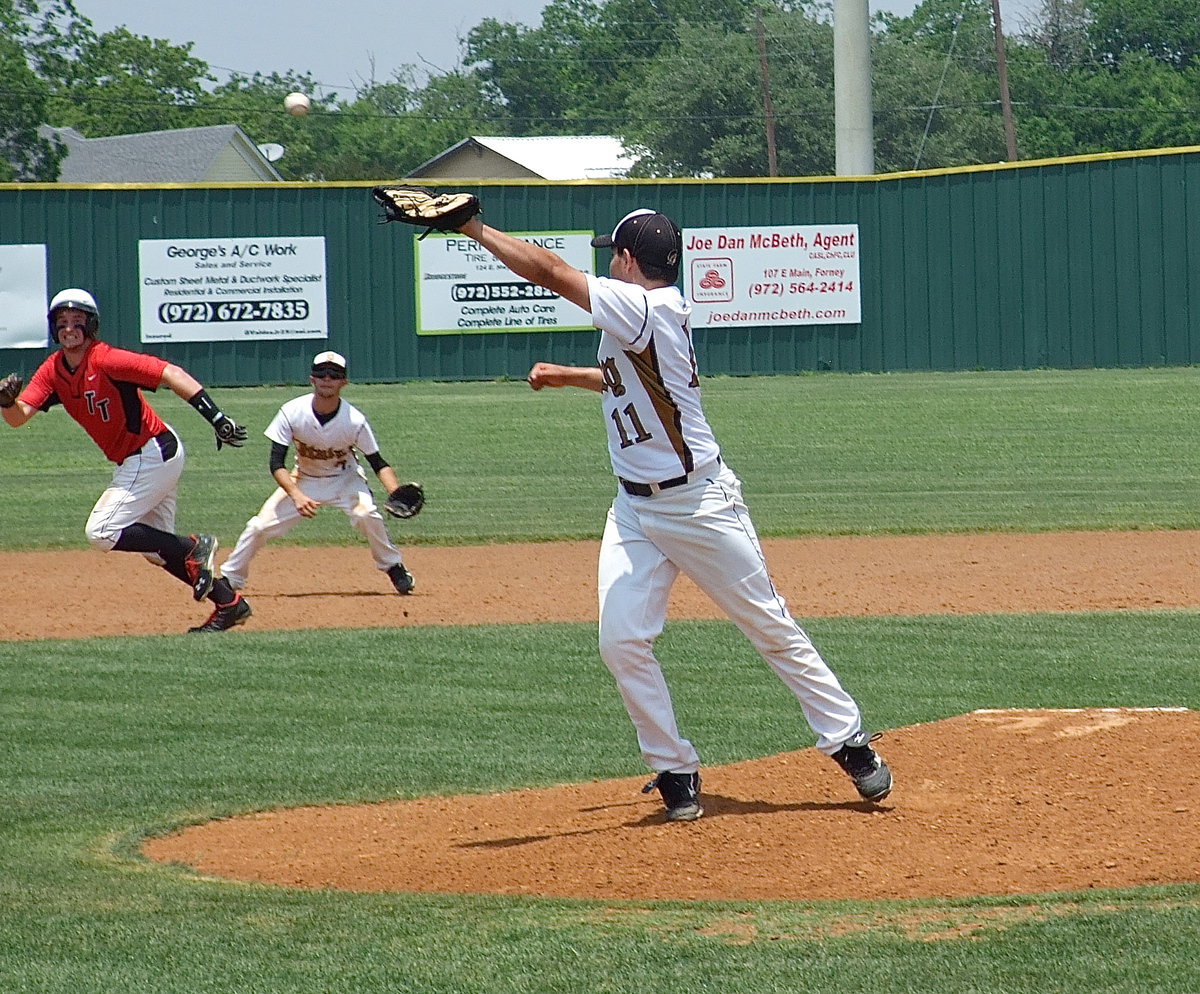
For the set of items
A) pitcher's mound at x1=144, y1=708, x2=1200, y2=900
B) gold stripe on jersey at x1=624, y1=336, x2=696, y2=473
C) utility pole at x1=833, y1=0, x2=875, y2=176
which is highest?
utility pole at x1=833, y1=0, x2=875, y2=176

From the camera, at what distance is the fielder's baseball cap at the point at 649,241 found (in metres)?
5.33

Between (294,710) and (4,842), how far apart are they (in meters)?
2.26

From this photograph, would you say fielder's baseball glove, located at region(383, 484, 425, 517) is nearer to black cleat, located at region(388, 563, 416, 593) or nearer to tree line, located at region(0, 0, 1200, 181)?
black cleat, located at region(388, 563, 416, 593)

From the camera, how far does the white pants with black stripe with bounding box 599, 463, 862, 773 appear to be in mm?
5395

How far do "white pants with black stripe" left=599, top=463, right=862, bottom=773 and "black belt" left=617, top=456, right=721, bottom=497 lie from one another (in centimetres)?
2

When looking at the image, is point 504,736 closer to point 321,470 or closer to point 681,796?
point 681,796

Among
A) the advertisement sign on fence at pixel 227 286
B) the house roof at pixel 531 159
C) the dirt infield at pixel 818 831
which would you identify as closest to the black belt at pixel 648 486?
the dirt infield at pixel 818 831

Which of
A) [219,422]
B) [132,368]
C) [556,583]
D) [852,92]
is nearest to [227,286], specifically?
[852,92]

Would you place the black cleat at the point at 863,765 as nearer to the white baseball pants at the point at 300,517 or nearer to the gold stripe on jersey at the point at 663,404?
the gold stripe on jersey at the point at 663,404

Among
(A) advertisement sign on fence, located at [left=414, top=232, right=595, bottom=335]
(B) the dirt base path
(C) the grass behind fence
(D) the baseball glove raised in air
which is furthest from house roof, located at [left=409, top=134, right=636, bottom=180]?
(D) the baseball glove raised in air

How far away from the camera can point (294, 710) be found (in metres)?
7.87

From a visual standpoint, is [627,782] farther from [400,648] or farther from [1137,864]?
[400,648]

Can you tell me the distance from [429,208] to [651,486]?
110 centimetres

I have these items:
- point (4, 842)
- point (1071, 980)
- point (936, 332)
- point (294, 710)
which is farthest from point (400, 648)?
point (936, 332)
